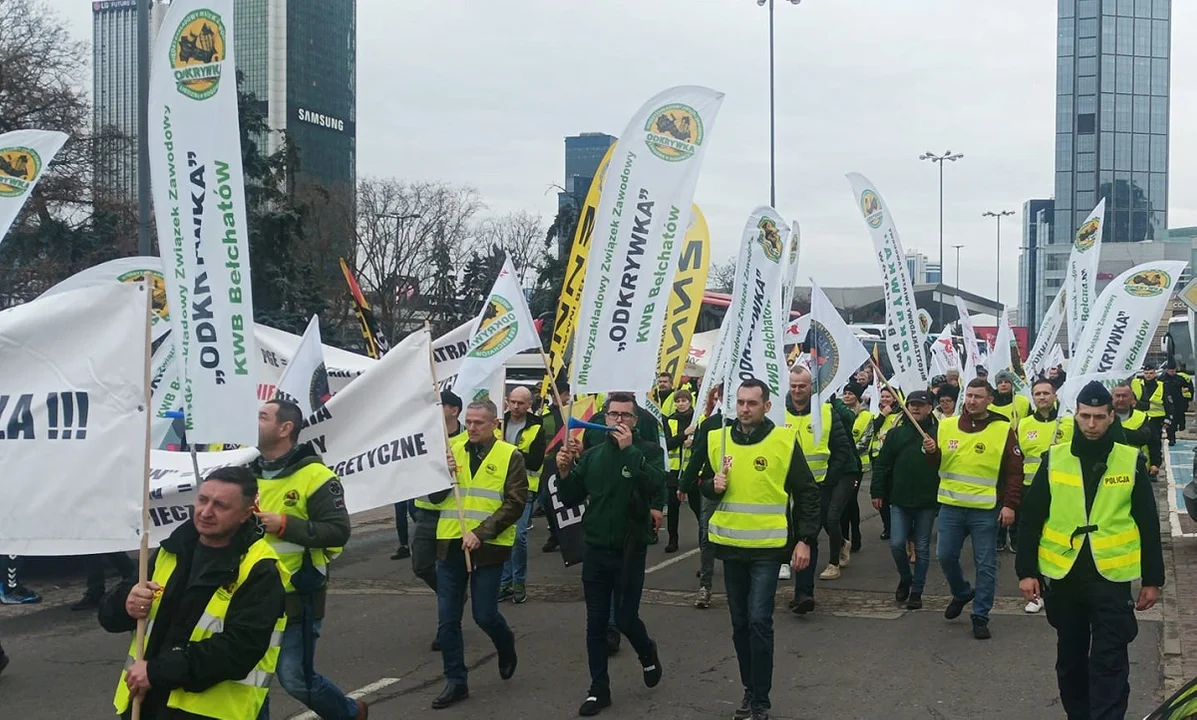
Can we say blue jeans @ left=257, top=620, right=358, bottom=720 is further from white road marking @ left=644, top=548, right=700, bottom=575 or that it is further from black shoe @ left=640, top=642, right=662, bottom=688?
white road marking @ left=644, top=548, right=700, bottom=575

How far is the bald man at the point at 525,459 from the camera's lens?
1033 centimetres

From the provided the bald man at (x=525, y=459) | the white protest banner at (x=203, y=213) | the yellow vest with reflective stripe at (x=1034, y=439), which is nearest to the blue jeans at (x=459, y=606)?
the white protest banner at (x=203, y=213)

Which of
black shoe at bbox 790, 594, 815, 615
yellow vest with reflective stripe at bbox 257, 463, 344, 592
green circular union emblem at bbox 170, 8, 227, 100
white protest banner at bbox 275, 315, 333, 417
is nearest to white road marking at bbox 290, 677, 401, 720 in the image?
yellow vest with reflective stripe at bbox 257, 463, 344, 592

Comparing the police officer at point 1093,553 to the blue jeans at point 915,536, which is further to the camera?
the blue jeans at point 915,536

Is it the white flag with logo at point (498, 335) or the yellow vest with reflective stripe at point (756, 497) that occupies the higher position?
the white flag with logo at point (498, 335)

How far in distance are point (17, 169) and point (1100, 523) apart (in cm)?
800

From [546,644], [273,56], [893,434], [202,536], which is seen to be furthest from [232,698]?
[273,56]

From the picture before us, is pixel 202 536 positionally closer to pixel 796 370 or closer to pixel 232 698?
pixel 232 698

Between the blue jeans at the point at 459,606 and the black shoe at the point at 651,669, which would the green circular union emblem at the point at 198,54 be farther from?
the black shoe at the point at 651,669

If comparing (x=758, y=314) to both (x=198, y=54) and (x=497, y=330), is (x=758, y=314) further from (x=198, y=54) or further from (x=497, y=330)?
(x=198, y=54)

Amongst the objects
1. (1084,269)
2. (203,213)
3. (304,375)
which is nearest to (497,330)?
(304,375)

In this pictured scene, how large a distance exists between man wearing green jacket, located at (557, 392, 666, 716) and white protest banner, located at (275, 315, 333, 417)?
1.56 meters

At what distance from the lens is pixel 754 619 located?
257 inches

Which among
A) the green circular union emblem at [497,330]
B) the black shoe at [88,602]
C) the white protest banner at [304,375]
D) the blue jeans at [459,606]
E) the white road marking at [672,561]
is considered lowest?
the white road marking at [672,561]
